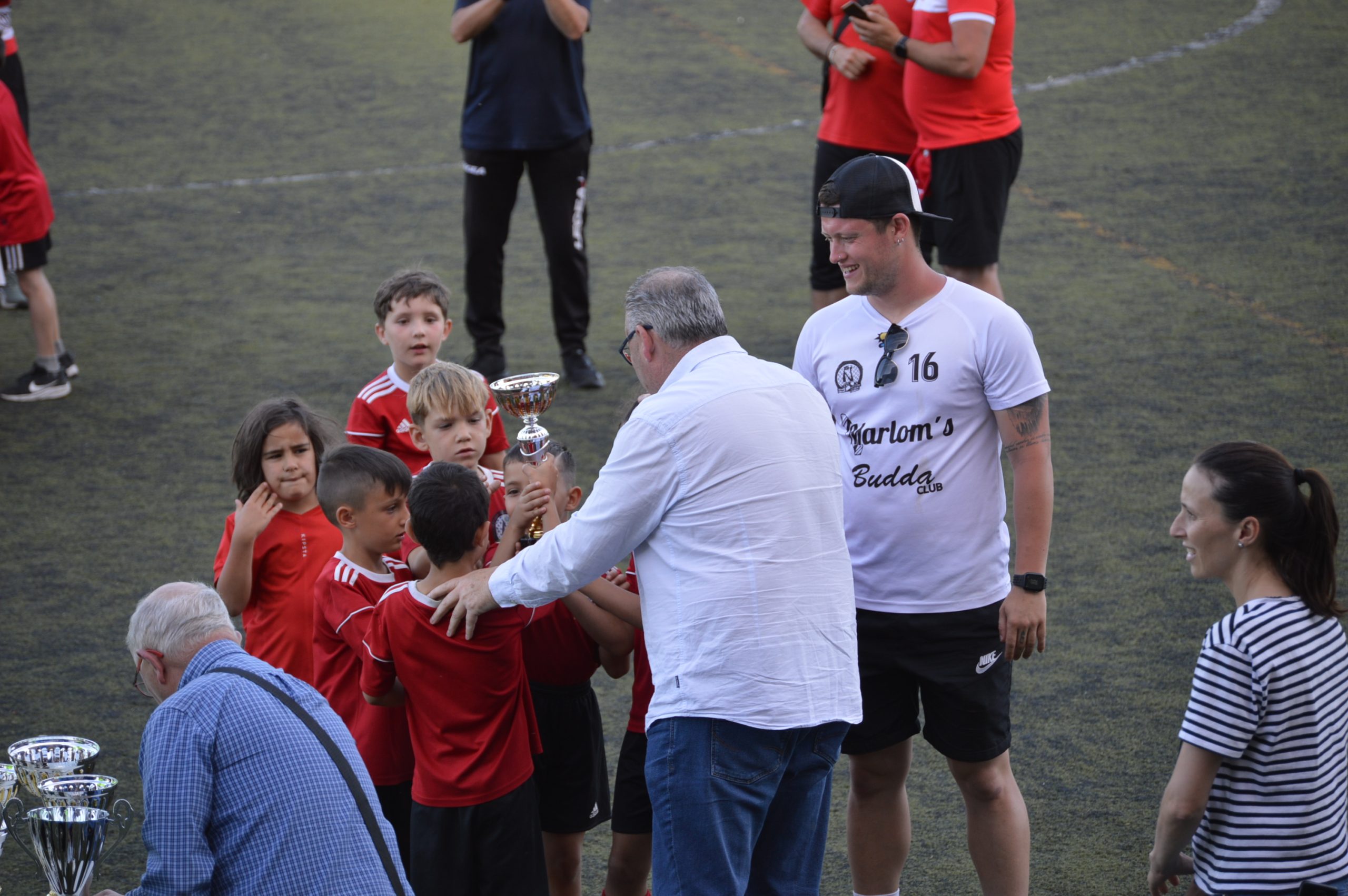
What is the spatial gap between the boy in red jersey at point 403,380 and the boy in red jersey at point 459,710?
3.98 feet

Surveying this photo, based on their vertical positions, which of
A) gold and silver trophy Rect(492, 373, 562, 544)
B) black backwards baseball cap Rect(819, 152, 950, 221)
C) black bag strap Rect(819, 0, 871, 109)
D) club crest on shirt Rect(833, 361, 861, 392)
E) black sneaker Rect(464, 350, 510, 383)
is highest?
black bag strap Rect(819, 0, 871, 109)

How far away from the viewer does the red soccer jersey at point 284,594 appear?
12.0ft

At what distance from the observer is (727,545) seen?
8.42ft

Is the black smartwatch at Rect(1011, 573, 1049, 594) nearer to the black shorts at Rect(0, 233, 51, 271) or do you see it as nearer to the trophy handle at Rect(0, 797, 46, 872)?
the trophy handle at Rect(0, 797, 46, 872)

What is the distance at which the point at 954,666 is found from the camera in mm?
3217

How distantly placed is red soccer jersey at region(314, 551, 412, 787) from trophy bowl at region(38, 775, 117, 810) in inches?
26.1

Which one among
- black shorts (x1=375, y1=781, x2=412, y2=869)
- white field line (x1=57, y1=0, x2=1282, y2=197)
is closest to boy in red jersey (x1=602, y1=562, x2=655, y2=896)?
black shorts (x1=375, y1=781, x2=412, y2=869)

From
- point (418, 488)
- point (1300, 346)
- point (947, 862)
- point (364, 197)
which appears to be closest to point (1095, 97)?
point (1300, 346)

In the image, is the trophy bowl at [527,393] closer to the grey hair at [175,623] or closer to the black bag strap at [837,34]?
the grey hair at [175,623]

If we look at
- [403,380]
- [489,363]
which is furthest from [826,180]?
[403,380]

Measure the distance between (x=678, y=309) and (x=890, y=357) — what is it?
0.69 meters

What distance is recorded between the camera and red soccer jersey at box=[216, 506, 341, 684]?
365cm

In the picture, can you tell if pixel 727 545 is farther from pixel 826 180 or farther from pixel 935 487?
pixel 826 180

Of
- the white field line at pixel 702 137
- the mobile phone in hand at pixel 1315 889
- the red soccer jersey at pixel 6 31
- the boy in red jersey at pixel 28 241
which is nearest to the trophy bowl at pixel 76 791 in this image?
the mobile phone in hand at pixel 1315 889
